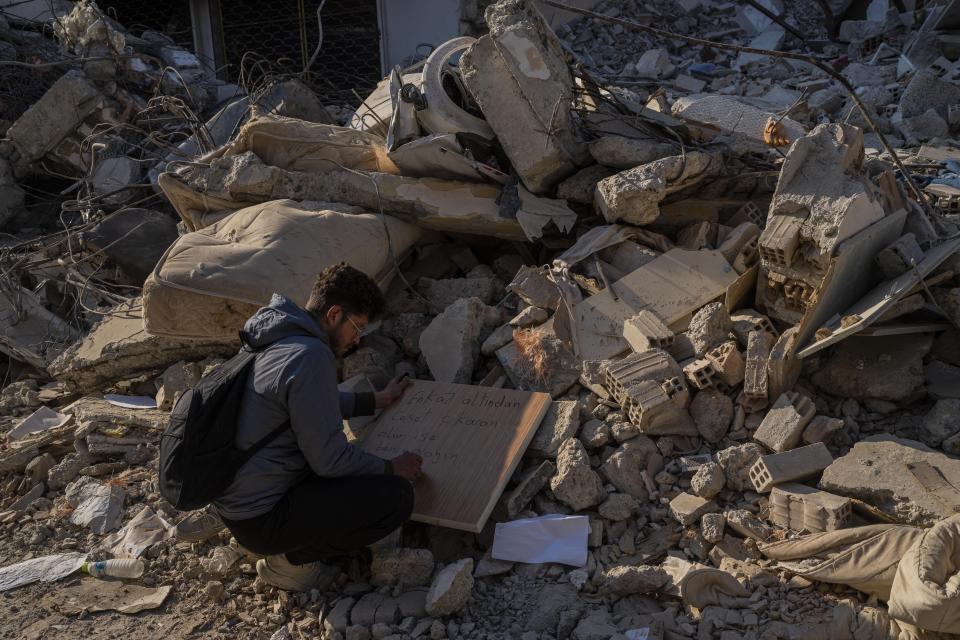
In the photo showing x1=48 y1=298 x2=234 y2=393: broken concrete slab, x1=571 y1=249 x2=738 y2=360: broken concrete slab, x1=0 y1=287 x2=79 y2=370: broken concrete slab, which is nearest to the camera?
x1=571 y1=249 x2=738 y2=360: broken concrete slab

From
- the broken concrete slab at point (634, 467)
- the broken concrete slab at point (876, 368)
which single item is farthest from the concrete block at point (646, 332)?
the broken concrete slab at point (876, 368)

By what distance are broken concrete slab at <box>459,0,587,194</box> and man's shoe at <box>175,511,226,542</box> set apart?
231cm

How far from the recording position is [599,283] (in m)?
4.17

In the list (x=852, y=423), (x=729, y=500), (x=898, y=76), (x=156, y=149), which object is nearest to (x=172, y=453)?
(x=729, y=500)

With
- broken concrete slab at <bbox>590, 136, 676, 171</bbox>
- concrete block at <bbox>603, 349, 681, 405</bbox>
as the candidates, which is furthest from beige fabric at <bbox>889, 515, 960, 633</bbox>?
broken concrete slab at <bbox>590, 136, 676, 171</bbox>

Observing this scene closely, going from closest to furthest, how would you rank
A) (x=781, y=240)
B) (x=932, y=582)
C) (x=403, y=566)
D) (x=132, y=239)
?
(x=932, y=582) < (x=403, y=566) < (x=781, y=240) < (x=132, y=239)

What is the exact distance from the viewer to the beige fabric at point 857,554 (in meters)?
2.80

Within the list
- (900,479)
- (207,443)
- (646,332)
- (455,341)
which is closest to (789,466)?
(900,479)

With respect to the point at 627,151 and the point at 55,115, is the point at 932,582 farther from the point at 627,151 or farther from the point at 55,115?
the point at 55,115

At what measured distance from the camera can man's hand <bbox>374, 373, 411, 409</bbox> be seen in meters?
3.75

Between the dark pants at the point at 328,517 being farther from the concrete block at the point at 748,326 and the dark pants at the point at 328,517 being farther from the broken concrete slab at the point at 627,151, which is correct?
the broken concrete slab at the point at 627,151

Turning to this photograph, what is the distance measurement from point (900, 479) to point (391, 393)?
80.4 inches

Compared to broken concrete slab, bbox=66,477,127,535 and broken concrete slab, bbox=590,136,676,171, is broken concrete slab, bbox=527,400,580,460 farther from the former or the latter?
broken concrete slab, bbox=66,477,127,535

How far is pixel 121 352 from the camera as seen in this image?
185 inches
